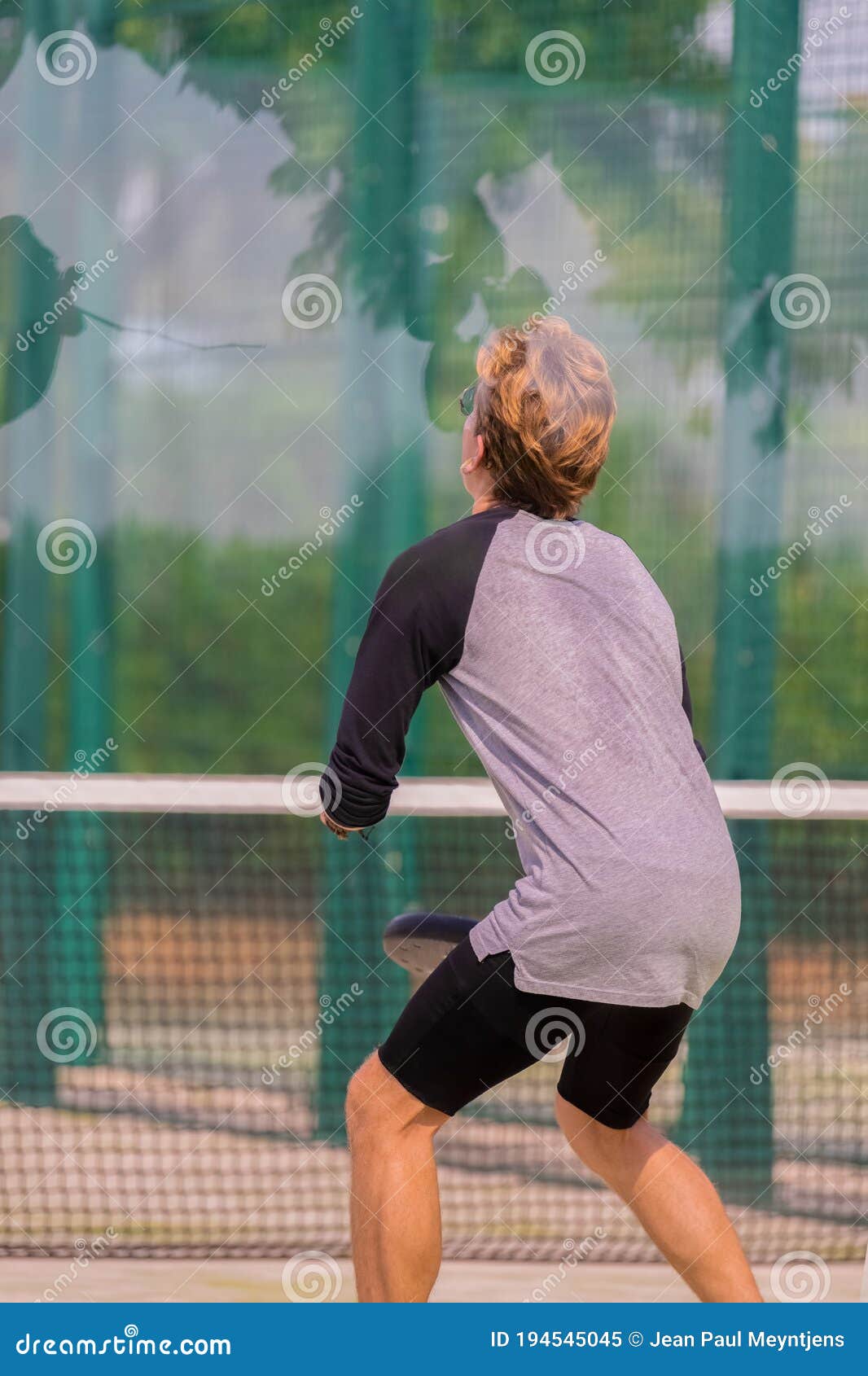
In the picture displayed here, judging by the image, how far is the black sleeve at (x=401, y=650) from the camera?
255 cm

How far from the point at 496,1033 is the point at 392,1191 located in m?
0.33

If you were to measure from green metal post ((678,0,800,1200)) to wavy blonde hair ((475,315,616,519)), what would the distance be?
2.62 meters

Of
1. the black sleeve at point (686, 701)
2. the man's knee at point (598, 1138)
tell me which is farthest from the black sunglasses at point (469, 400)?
the man's knee at point (598, 1138)

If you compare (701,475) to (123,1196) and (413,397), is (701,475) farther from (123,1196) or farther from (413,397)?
(123,1196)

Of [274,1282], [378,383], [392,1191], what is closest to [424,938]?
[392,1191]

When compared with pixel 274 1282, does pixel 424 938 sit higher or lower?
higher

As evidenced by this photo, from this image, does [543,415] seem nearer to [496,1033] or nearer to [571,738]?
[571,738]

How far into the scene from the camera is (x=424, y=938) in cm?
290

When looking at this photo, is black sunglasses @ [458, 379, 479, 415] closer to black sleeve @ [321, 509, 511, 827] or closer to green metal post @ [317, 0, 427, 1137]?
black sleeve @ [321, 509, 511, 827]

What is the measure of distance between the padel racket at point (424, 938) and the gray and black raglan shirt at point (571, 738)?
10.0 inches

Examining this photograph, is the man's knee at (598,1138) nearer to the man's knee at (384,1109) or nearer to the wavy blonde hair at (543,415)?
the man's knee at (384,1109)

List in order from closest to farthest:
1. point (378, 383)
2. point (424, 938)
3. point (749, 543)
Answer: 1. point (424, 938)
2. point (749, 543)
3. point (378, 383)

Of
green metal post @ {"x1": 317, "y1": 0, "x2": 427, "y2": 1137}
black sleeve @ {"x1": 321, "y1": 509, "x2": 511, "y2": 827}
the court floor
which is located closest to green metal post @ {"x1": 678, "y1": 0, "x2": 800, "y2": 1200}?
the court floor

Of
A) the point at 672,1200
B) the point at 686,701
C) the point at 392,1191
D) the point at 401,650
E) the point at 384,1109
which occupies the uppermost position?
the point at 686,701
